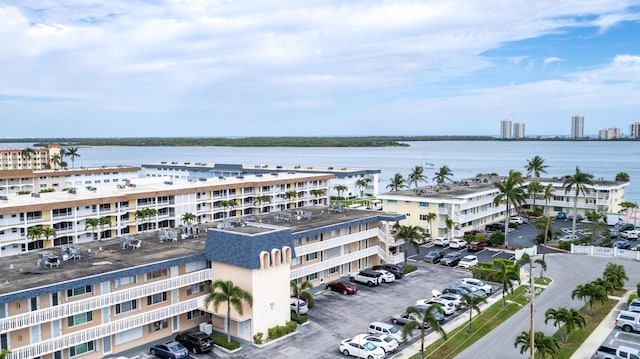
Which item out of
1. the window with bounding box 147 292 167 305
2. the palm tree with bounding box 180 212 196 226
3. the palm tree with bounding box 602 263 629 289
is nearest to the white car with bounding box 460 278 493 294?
the palm tree with bounding box 602 263 629 289

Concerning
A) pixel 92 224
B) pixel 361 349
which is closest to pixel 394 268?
pixel 361 349

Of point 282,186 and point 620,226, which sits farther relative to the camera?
point 282,186

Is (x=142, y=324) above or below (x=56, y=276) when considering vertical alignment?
below

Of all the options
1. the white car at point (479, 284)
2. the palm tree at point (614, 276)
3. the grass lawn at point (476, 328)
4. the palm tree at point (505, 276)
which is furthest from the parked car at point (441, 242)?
the palm tree at point (614, 276)

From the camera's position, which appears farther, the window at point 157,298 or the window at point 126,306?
the window at point 157,298

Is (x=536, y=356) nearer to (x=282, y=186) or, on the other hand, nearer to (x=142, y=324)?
(x=142, y=324)

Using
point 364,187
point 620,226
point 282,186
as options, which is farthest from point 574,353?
point 364,187

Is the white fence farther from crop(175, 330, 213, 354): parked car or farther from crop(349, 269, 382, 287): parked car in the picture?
crop(175, 330, 213, 354): parked car

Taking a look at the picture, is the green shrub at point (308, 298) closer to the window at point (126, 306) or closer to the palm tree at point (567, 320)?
the window at point (126, 306)
